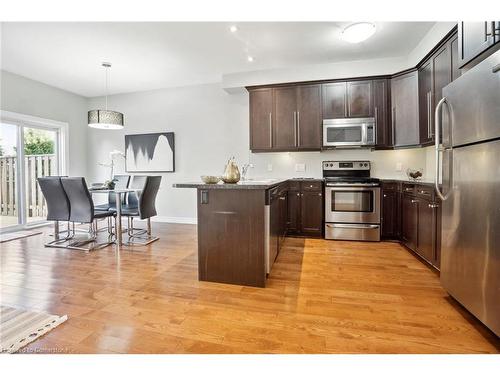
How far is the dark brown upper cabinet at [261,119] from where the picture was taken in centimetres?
415

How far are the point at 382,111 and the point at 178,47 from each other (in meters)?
3.10

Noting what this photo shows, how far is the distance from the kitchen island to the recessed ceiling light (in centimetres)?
204

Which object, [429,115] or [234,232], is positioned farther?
[429,115]

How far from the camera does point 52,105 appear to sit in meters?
5.06

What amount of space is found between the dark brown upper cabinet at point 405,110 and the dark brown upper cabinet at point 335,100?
0.67 meters

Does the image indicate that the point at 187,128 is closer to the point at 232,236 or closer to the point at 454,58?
the point at 232,236

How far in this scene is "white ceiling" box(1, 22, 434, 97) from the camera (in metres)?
2.98

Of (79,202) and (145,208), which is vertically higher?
(79,202)

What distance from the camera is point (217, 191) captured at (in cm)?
226

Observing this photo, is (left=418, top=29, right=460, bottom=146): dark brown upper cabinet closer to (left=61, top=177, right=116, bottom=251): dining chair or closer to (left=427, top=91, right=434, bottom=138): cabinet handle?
(left=427, top=91, right=434, bottom=138): cabinet handle

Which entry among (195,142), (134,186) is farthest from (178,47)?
(134,186)

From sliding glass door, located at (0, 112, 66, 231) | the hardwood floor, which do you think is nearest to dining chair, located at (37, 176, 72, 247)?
the hardwood floor

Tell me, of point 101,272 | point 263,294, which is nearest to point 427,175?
point 263,294
